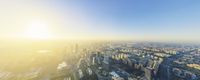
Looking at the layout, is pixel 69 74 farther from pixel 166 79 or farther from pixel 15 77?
pixel 166 79

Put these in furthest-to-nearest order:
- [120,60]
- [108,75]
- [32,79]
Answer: [120,60]
[108,75]
[32,79]

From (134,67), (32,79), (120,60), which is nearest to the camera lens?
(32,79)

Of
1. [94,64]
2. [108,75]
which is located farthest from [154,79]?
[94,64]

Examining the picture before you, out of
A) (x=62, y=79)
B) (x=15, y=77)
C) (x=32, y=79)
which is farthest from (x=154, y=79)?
(x=15, y=77)

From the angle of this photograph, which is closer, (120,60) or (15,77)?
(15,77)

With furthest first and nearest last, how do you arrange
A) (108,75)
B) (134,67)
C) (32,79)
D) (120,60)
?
(120,60), (134,67), (108,75), (32,79)

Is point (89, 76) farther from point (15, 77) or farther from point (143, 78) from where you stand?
point (15, 77)

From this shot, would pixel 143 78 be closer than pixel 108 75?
Yes

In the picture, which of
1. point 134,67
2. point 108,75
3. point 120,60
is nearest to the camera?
point 108,75
